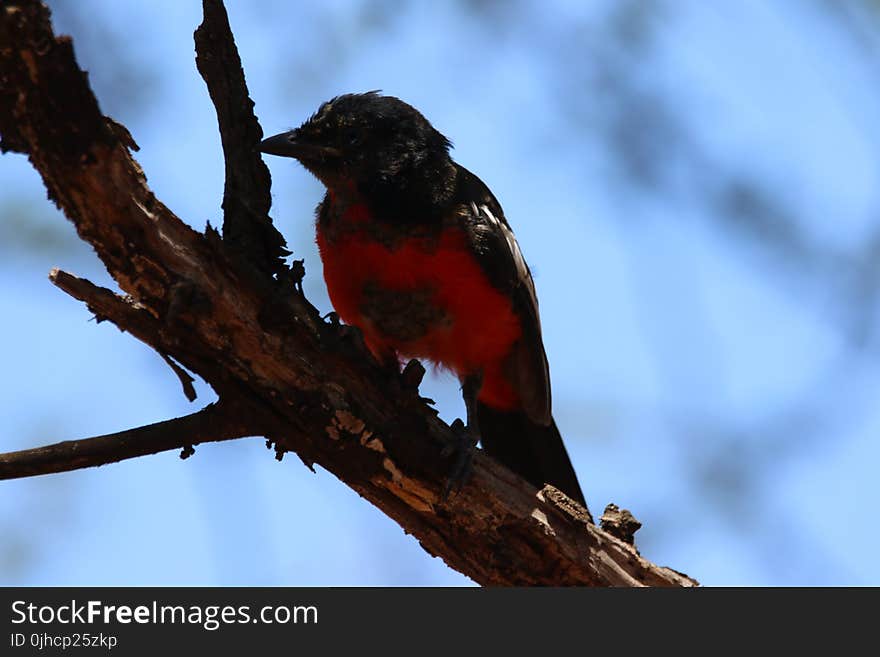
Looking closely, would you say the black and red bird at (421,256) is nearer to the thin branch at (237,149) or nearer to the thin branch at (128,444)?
the thin branch at (237,149)

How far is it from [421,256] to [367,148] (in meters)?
0.74

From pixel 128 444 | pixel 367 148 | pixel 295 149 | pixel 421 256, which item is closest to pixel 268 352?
pixel 128 444

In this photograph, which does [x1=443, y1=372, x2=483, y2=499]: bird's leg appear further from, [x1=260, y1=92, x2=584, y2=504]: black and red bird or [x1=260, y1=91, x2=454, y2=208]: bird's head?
[x1=260, y1=91, x2=454, y2=208]: bird's head

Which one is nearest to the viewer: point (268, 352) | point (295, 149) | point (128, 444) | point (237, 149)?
point (128, 444)

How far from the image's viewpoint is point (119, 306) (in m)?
3.51

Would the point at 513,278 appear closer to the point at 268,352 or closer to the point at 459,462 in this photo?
the point at 459,462

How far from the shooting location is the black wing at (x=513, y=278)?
4.99 m

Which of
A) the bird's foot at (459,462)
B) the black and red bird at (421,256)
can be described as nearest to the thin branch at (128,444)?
the bird's foot at (459,462)

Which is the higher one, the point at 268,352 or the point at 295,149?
the point at 295,149

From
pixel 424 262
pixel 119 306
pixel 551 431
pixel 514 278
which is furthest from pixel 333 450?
pixel 551 431

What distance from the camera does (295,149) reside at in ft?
16.6

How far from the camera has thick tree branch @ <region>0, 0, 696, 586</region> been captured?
10.3ft

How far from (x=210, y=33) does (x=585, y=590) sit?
2.68 m

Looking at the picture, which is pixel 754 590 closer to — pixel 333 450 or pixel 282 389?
pixel 333 450
